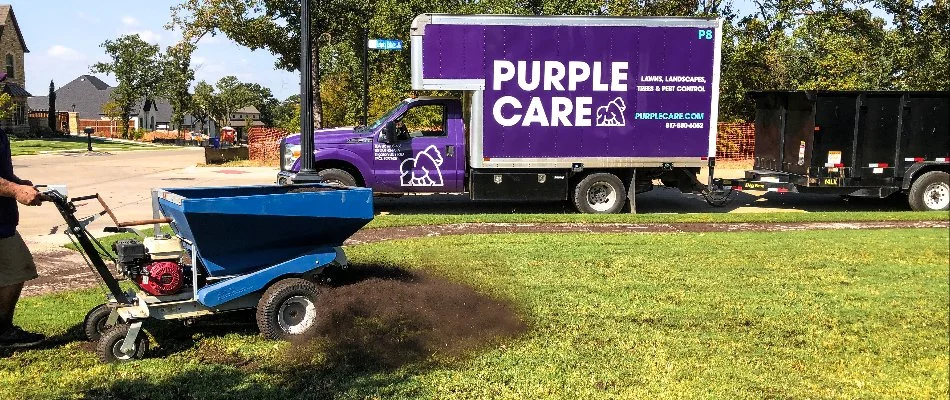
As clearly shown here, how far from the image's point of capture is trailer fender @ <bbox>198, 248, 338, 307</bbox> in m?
5.21

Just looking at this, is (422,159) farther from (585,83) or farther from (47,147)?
(47,147)

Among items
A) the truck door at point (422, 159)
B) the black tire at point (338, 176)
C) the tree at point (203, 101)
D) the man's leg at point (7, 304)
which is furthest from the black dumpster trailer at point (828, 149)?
the tree at point (203, 101)

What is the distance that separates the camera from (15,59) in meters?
61.5

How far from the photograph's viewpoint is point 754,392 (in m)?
4.17

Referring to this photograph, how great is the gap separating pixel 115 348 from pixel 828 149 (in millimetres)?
10710

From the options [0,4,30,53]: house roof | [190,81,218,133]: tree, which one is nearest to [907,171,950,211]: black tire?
[0,4,30,53]: house roof

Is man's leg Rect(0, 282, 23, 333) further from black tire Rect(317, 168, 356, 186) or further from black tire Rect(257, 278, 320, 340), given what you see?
black tire Rect(317, 168, 356, 186)

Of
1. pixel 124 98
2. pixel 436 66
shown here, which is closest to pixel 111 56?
pixel 124 98

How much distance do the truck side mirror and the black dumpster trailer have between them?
6.43m

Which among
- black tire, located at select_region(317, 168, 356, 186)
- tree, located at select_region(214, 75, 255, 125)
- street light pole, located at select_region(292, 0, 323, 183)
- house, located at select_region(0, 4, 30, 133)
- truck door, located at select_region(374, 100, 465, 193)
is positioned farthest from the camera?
tree, located at select_region(214, 75, 255, 125)

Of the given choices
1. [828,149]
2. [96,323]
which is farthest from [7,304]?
[828,149]

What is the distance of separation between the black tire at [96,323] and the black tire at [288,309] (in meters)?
1.15

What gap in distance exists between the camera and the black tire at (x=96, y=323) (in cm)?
538

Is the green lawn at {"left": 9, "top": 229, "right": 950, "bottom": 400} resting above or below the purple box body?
below
